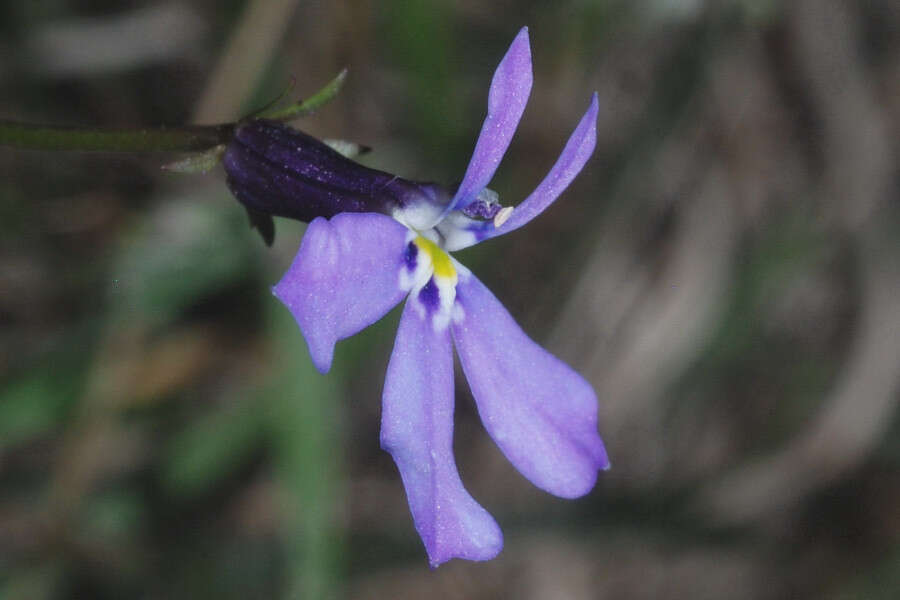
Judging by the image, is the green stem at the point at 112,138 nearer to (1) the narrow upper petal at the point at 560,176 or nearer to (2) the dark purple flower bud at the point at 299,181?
(2) the dark purple flower bud at the point at 299,181

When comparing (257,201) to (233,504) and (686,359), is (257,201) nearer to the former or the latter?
(233,504)

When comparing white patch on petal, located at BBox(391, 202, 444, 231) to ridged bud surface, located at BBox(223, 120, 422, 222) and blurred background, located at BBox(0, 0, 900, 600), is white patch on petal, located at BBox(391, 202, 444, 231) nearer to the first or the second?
ridged bud surface, located at BBox(223, 120, 422, 222)

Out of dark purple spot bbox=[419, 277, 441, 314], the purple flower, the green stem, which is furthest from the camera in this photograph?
dark purple spot bbox=[419, 277, 441, 314]

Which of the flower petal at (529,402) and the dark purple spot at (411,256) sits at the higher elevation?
the dark purple spot at (411,256)

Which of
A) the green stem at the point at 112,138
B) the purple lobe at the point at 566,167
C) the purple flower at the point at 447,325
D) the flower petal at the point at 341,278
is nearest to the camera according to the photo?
the flower petal at the point at 341,278

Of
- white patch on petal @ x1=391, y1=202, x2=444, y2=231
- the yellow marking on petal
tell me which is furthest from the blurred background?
white patch on petal @ x1=391, y1=202, x2=444, y2=231

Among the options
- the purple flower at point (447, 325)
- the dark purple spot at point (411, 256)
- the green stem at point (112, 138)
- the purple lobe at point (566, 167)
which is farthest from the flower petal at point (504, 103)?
the green stem at point (112, 138)

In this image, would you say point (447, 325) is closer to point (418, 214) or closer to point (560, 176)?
point (418, 214)

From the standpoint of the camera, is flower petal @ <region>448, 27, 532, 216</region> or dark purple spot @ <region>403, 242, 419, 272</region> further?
dark purple spot @ <region>403, 242, 419, 272</region>
